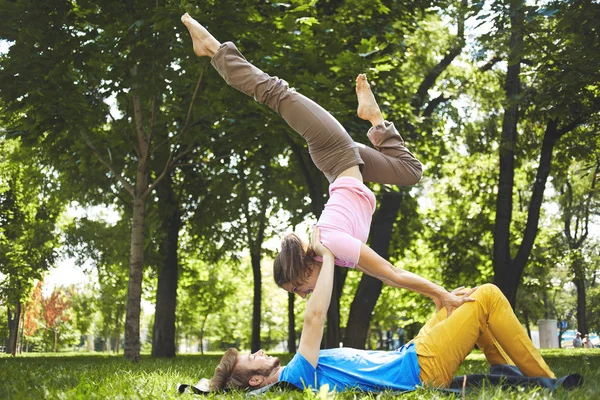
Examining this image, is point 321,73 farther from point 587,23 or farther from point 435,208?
point 435,208

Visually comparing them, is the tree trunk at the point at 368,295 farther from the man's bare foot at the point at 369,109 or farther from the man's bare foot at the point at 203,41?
the man's bare foot at the point at 203,41

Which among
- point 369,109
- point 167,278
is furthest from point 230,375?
point 167,278

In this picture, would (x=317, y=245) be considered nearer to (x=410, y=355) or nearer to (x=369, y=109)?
(x=410, y=355)

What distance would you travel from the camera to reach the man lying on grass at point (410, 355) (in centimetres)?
391

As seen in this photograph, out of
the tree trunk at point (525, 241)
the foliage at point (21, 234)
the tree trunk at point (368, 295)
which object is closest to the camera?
the tree trunk at point (368, 295)

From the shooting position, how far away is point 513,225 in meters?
23.7

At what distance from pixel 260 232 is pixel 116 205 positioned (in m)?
4.44

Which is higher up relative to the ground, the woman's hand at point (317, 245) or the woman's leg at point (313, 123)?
the woman's leg at point (313, 123)

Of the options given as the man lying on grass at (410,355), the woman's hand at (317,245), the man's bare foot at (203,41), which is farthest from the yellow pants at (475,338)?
the man's bare foot at (203,41)

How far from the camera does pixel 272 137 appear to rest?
12.2 m

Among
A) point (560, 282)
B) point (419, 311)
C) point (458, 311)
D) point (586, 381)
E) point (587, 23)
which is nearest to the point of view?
point (458, 311)

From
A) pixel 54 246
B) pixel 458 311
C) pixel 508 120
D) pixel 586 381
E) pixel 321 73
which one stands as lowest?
pixel 586 381

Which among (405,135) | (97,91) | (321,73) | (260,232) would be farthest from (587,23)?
(260,232)

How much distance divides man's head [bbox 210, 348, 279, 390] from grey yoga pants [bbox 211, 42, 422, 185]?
1.53 m
